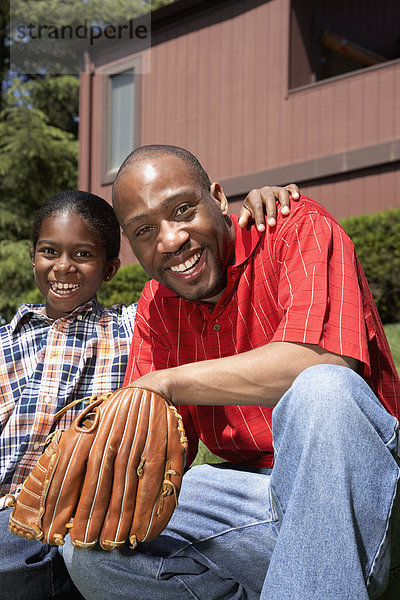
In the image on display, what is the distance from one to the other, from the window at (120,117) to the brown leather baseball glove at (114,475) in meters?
11.8

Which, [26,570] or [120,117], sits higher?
[120,117]

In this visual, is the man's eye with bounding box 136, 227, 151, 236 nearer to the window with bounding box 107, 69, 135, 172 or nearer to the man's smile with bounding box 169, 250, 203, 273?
the man's smile with bounding box 169, 250, 203, 273

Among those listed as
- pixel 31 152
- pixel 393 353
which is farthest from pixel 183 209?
pixel 31 152

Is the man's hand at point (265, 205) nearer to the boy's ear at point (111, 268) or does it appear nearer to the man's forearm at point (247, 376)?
the man's forearm at point (247, 376)

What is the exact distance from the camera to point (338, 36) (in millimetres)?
11555

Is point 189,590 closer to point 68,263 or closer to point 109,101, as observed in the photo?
point 68,263

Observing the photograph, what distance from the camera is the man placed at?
66.1 inches

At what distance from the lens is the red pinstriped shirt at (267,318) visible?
206cm

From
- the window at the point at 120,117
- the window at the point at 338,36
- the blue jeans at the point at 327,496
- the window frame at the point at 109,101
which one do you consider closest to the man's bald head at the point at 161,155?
the blue jeans at the point at 327,496

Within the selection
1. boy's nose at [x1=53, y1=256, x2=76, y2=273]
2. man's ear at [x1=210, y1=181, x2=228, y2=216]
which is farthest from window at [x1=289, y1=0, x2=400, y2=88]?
man's ear at [x1=210, y1=181, x2=228, y2=216]

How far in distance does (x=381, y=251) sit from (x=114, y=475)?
22.0 feet

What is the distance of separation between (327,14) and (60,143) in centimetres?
853

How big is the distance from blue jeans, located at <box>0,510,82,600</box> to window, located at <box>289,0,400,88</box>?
31.5 feet

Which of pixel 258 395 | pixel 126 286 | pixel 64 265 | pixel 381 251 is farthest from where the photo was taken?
pixel 126 286
